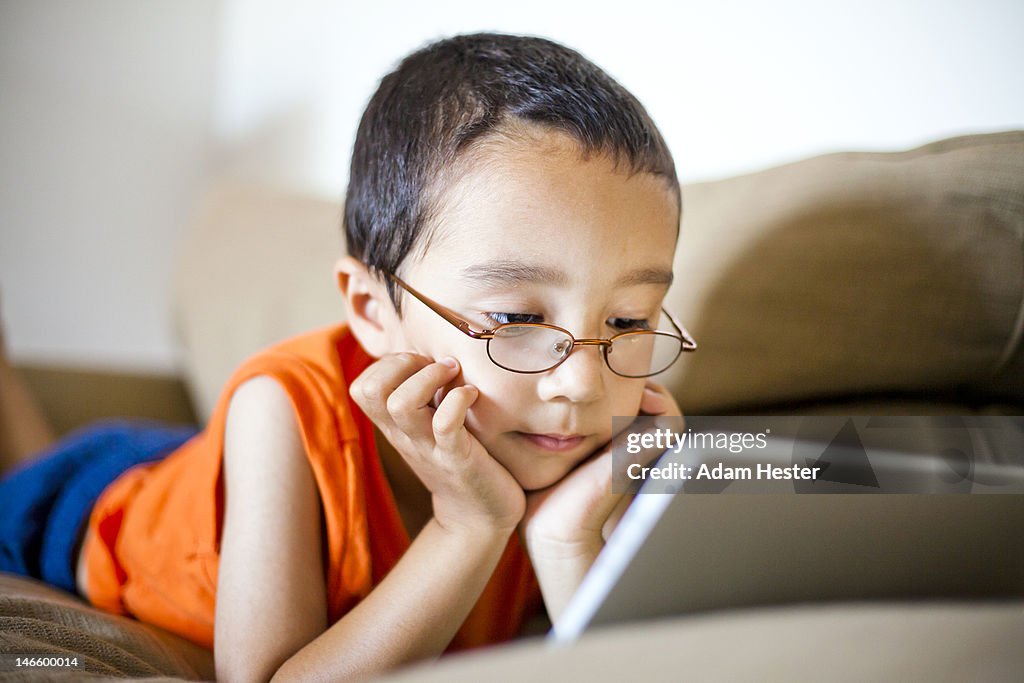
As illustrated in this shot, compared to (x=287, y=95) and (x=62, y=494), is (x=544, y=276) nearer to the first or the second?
(x=62, y=494)

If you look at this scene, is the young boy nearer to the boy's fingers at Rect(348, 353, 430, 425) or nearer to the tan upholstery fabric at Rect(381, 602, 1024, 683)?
the boy's fingers at Rect(348, 353, 430, 425)

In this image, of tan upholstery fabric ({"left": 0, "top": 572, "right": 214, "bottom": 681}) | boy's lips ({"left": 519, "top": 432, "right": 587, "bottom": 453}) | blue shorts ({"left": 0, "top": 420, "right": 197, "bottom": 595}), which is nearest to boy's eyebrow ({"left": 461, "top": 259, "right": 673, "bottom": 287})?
boy's lips ({"left": 519, "top": 432, "right": 587, "bottom": 453})

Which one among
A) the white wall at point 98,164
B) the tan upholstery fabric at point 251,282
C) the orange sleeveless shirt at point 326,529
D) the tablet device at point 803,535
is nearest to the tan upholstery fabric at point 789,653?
the tablet device at point 803,535

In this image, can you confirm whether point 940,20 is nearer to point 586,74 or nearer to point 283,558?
point 586,74

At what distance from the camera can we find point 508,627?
33.9 inches

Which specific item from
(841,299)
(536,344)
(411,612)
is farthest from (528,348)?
(841,299)

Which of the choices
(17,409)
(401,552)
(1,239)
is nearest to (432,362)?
(401,552)

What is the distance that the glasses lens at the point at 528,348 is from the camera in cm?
67

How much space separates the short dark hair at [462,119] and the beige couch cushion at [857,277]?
0.64 ft

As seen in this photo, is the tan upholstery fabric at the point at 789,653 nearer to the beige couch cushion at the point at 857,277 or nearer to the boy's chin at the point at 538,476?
the boy's chin at the point at 538,476

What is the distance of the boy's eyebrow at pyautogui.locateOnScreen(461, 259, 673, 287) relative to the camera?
2.15ft

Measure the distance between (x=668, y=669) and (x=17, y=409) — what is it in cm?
142

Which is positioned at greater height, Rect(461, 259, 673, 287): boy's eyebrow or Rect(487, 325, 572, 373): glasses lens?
Rect(461, 259, 673, 287): boy's eyebrow

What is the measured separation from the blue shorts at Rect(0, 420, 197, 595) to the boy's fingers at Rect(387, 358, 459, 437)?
0.70 m
